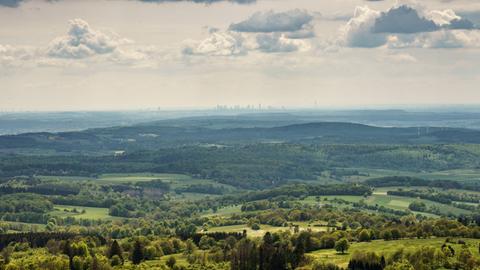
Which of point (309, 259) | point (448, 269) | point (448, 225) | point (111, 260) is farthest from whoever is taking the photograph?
point (448, 225)

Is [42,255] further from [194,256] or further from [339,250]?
[339,250]

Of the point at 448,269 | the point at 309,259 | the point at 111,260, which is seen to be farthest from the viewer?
the point at 111,260

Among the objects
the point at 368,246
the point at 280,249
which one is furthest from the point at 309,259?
the point at 368,246

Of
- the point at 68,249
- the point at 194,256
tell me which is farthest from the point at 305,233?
the point at 68,249

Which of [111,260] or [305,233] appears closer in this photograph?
[111,260]

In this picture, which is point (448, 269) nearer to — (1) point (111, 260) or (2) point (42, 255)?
(1) point (111, 260)

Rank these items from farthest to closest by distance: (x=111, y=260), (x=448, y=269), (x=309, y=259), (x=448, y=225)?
1. (x=448, y=225)
2. (x=111, y=260)
3. (x=309, y=259)
4. (x=448, y=269)
